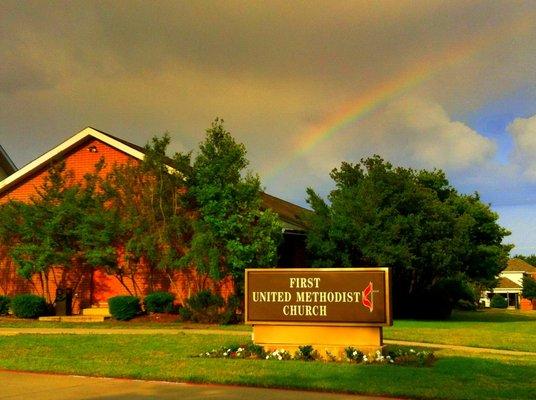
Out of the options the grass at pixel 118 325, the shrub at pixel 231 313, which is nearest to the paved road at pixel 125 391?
the grass at pixel 118 325

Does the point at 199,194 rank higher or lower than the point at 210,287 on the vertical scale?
higher

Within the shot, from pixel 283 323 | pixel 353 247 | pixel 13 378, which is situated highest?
pixel 353 247

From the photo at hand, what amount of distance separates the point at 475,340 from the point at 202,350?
26.8ft

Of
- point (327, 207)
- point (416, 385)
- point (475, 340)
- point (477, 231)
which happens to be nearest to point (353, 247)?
point (327, 207)

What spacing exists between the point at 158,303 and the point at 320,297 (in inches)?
478

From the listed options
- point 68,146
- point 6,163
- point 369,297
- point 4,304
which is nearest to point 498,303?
Result: point 6,163

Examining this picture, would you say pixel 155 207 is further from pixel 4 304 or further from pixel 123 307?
pixel 4 304

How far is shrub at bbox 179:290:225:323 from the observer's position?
864 inches

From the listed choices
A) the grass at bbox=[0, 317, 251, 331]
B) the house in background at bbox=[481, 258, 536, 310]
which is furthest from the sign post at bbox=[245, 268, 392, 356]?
the house in background at bbox=[481, 258, 536, 310]

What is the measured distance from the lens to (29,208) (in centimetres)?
2448

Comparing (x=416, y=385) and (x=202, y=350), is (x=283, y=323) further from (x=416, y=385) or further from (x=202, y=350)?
(x=416, y=385)

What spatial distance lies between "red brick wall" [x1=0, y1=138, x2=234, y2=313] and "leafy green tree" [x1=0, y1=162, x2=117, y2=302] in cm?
124

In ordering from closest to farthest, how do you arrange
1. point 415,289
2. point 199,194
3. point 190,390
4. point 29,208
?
point 190,390 < point 199,194 < point 29,208 < point 415,289

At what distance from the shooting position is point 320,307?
12.7 m
